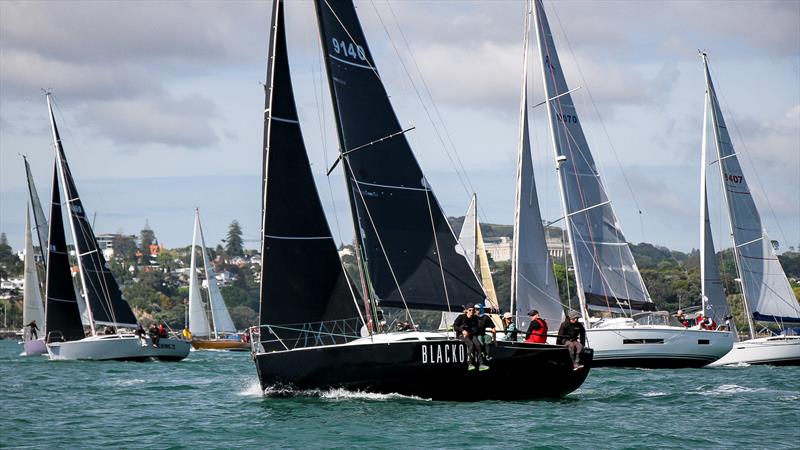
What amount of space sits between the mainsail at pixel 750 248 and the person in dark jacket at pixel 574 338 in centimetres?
1984

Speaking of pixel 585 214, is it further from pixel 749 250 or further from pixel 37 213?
pixel 37 213

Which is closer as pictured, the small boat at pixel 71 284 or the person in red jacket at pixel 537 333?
the person in red jacket at pixel 537 333

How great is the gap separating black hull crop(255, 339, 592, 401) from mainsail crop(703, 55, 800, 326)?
799 inches

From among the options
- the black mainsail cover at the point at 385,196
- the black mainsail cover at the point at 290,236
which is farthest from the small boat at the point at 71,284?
the black mainsail cover at the point at 385,196

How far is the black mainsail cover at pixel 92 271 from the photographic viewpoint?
49.5 meters

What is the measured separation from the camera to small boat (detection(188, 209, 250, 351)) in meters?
77.4

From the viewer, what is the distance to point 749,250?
43125 millimetres

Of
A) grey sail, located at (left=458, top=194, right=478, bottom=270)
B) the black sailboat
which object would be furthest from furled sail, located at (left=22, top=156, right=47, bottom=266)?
the black sailboat

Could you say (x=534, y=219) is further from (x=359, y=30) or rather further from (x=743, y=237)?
(x=359, y=30)

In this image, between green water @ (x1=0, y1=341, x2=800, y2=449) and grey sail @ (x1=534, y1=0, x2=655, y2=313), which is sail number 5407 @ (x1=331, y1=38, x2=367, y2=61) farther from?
grey sail @ (x1=534, y1=0, x2=655, y2=313)

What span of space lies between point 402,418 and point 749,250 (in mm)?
25202

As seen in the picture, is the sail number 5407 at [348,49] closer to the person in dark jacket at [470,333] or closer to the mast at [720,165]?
the person in dark jacket at [470,333]

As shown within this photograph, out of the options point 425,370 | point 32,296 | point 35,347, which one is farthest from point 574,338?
point 32,296

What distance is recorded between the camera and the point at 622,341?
36.7 m
